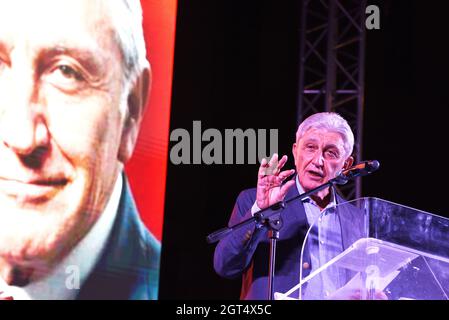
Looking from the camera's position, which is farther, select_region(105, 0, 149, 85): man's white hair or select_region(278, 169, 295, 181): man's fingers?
select_region(105, 0, 149, 85): man's white hair

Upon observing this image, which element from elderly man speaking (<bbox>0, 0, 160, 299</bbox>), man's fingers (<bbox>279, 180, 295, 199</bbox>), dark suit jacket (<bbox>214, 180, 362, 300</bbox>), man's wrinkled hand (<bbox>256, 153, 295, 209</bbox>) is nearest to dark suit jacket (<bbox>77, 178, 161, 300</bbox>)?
elderly man speaking (<bbox>0, 0, 160, 299</bbox>)

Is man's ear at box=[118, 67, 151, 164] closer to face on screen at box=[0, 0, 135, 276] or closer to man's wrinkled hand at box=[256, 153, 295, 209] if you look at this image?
face on screen at box=[0, 0, 135, 276]

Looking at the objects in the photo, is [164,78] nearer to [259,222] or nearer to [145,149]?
[145,149]

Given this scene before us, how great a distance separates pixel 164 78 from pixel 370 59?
2140mm

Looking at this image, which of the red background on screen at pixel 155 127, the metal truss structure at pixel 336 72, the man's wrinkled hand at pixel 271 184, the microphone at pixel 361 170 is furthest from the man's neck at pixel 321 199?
the metal truss structure at pixel 336 72

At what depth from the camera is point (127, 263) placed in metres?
4.72

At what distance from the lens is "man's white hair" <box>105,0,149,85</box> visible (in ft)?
15.9

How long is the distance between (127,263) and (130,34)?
1.38 meters

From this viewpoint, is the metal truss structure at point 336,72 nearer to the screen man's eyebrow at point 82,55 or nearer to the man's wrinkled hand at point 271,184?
the screen man's eyebrow at point 82,55

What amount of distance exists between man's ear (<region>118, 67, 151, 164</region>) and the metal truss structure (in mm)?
1448

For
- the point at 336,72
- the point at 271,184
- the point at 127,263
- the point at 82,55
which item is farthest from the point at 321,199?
the point at 336,72

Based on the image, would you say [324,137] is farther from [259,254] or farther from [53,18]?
[53,18]

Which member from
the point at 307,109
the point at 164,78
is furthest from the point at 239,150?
the point at 164,78

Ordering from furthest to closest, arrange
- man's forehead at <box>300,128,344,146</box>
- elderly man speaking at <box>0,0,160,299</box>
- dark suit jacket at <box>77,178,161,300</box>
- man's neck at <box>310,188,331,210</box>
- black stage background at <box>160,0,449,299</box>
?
1. black stage background at <box>160,0,449,299</box>
2. dark suit jacket at <box>77,178,161,300</box>
3. elderly man speaking at <box>0,0,160,299</box>
4. man's forehead at <box>300,128,344,146</box>
5. man's neck at <box>310,188,331,210</box>
